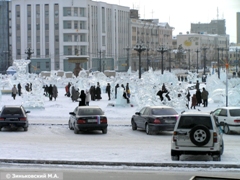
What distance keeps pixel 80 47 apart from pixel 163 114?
95637 mm

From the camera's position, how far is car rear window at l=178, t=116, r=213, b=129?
55.2ft

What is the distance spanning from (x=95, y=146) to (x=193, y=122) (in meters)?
4.62

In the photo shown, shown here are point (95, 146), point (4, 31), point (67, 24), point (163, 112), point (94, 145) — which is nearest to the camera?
point (95, 146)

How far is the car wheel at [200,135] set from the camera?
1642cm

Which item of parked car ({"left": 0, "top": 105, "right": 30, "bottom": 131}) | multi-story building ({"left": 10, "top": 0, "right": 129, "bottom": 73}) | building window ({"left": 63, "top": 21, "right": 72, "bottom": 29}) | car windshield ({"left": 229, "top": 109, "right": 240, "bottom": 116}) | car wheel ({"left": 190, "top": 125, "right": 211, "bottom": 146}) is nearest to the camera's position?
car wheel ({"left": 190, "top": 125, "right": 211, "bottom": 146})

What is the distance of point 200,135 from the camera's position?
16438 millimetres

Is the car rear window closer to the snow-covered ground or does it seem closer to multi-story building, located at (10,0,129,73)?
the snow-covered ground

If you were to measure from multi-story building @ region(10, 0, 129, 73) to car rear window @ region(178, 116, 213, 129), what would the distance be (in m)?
98.7

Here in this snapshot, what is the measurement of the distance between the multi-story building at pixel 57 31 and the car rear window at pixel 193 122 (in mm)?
98726

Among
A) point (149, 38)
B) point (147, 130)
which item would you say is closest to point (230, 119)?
point (147, 130)

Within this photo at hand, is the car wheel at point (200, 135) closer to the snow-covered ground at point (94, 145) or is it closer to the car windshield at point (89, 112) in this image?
the snow-covered ground at point (94, 145)

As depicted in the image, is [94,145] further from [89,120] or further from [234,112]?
Answer: [234,112]

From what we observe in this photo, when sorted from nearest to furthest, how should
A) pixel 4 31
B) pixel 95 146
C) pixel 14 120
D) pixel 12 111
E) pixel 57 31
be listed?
pixel 95 146
pixel 14 120
pixel 12 111
pixel 57 31
pixel 4 31

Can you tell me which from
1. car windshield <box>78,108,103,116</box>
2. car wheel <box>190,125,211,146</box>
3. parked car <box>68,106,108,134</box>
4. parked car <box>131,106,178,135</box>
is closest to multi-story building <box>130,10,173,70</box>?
parked car <box>131,106,178,135</box>
